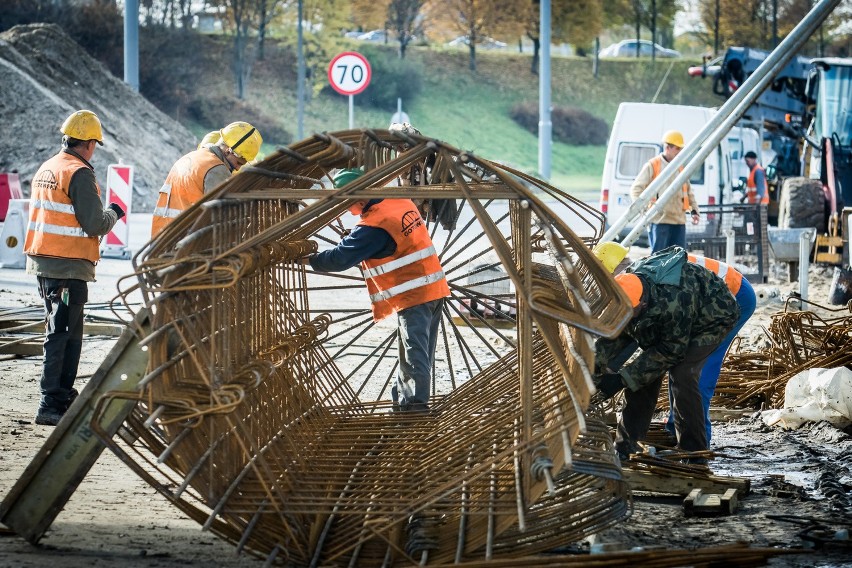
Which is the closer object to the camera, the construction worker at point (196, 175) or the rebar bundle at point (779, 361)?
the construction worker at point (196, 175)

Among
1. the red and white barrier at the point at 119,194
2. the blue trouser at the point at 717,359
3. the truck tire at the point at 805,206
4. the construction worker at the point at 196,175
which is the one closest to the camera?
the blue trouser at the point at 717,359

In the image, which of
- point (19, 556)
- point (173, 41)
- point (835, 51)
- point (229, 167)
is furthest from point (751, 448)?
point (835, 51)

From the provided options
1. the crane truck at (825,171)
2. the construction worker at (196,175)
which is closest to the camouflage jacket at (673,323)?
the construction worker at (196,175)

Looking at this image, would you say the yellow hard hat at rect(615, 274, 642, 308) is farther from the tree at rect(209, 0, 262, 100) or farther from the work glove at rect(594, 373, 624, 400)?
the tree at rect(209, 0, 262, 100)

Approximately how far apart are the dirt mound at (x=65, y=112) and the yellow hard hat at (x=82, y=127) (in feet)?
49.8

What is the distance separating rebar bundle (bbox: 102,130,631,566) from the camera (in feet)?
15.2

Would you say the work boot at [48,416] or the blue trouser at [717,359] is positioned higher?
the blue trouser at [717,359]

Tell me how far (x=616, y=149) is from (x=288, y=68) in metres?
27.3

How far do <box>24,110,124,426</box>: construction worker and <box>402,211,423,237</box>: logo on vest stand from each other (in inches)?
77.3

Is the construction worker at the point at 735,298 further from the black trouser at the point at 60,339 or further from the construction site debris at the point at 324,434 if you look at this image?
the black trouser at the point at 60,339

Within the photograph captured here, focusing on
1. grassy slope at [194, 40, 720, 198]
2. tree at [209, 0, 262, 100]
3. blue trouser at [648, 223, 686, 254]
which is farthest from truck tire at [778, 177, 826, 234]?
tree at [209, 0, 262, 100]

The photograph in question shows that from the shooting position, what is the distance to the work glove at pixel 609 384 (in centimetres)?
632

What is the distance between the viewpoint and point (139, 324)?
4.84 metres

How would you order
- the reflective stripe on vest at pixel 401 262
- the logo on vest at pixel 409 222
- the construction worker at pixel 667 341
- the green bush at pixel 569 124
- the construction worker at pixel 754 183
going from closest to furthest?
the construction worker at pixel 667 341, the logo on vest at pixel 409 222, the reflective stripe on vest at pixel 401 262, the construction worker at pixel 754 183, the green bush at pixel 569 124
